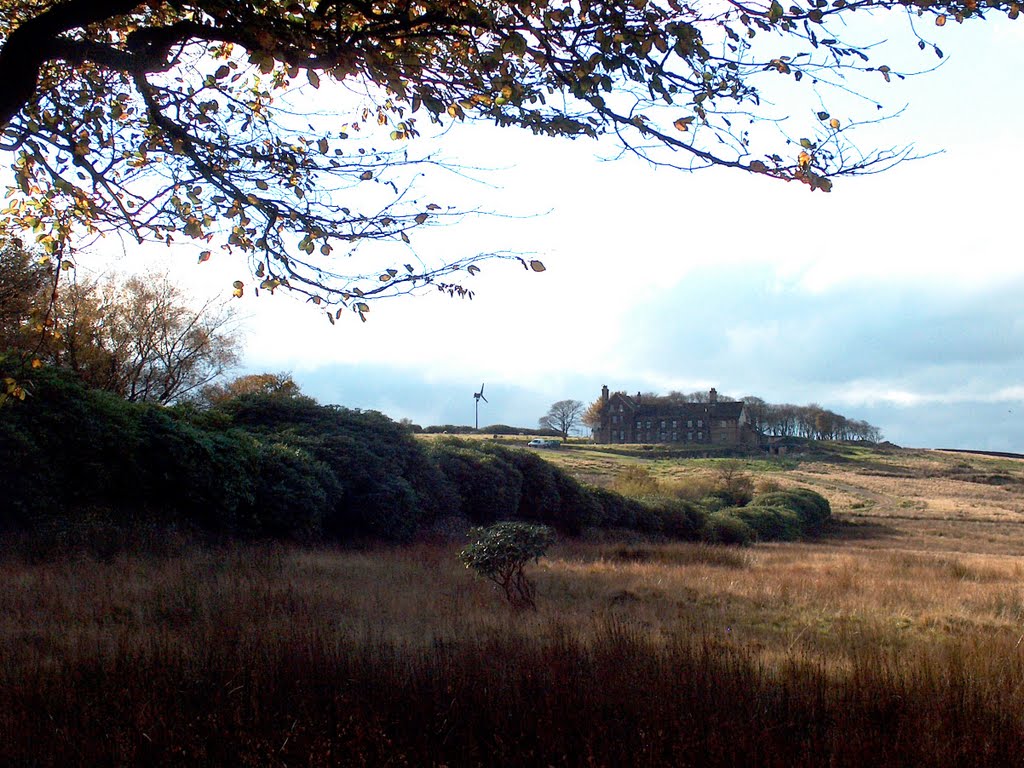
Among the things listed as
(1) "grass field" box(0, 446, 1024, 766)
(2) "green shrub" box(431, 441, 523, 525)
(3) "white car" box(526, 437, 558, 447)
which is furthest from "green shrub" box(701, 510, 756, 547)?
(3) "white car" box(526, 437, 558, 447)

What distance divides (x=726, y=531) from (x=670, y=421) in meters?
60.6

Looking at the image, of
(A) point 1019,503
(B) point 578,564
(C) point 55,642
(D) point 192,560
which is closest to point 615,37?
(C) point 55,642

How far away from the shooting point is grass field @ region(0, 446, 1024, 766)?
4.51 metres

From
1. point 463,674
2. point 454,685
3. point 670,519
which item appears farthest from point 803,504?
point 454,685

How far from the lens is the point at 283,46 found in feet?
18.5

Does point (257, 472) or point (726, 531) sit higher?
point (257, 472)

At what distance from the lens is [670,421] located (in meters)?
90.6

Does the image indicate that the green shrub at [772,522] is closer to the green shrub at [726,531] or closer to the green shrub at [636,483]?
the green shrub at [726,531]

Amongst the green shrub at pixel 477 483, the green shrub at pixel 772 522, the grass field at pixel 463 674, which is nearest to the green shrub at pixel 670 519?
the green shrub at pixel 772 522

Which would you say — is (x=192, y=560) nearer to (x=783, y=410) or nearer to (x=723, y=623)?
(x=723, y=623)

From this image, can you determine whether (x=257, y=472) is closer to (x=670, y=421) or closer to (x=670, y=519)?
(x=670, y=519)

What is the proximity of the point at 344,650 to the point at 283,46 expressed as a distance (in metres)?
4.40

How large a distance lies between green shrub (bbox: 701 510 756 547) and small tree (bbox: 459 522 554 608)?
1933 cm

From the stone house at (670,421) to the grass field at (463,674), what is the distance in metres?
77.0
